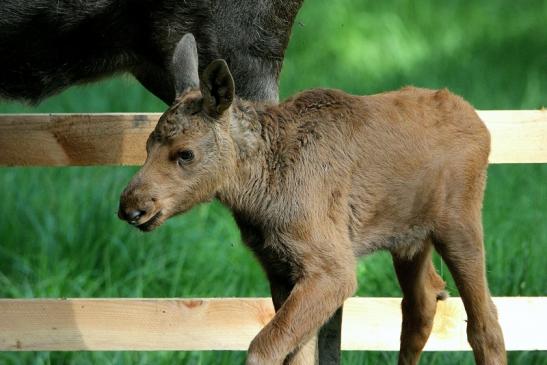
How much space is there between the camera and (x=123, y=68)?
6.06 metres

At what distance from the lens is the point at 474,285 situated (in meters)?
5.61

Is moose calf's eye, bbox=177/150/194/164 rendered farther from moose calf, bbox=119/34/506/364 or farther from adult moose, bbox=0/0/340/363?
adult moose, bbox=0/0/340/363

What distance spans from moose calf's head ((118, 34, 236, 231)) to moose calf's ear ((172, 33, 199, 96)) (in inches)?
4.2

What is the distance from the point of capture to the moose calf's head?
4.79 meters

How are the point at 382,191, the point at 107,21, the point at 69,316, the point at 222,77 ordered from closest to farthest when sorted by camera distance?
1. the point at 222,77
2. the point at 382,191
3. the point at 107,21
4. the point at 69,316

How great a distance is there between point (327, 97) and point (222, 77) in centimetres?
74

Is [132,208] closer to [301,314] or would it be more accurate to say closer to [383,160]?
[301,314]

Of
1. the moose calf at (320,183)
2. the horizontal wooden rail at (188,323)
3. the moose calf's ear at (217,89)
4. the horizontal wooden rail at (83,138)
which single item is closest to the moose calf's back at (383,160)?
the moose calf at (320,183)

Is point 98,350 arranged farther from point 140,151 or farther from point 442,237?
point 442,237

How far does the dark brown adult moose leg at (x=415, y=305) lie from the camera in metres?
6.00

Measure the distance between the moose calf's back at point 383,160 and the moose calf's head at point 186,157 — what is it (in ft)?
1.11

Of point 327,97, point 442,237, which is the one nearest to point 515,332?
point 442,237

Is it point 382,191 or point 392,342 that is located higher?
point 382,191

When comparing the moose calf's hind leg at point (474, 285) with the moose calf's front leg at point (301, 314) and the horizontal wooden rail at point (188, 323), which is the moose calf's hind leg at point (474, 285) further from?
the horizontal wooden rail at point (188, 323)
